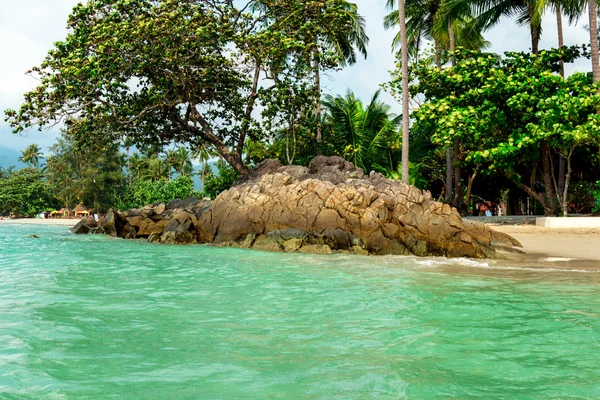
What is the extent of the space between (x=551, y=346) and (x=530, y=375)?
100 cm

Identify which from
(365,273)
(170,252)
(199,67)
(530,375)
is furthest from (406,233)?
(199,67)

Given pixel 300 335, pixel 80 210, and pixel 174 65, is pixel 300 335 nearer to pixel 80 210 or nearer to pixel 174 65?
pixel 174 65

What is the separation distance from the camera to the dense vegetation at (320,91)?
1967 cm

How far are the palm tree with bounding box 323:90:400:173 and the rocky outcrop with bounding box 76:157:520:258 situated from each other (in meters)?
8.45

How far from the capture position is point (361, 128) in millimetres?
28094

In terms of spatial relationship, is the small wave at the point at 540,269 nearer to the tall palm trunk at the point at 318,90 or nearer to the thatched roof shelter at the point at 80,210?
the tall palm trunk at the point at 318,90

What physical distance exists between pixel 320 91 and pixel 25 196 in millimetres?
44116

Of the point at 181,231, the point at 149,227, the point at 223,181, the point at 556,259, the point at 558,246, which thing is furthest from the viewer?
the point at 223,181

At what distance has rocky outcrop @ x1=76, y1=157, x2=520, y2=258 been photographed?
14086 millimetres

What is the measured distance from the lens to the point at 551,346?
16.4 feet

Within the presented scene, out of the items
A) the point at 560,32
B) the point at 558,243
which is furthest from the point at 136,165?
the point at 558,243

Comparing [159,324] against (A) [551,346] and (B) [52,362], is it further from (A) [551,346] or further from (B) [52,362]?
(A) [551,346]

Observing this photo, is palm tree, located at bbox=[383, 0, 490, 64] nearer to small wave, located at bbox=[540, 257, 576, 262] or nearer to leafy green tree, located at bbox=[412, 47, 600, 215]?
leafy green tree, located at bbox=[412, 47, 600, 215]

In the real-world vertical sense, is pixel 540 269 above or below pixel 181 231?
below
